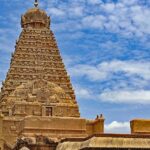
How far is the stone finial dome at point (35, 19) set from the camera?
75125mm

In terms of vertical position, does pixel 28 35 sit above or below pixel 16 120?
above

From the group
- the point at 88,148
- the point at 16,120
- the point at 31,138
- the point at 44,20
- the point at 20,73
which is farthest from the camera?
the point at 44,20

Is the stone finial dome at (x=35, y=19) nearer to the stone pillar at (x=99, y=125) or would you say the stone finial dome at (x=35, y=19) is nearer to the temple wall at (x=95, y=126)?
the temple wall at (x=95, y=126)

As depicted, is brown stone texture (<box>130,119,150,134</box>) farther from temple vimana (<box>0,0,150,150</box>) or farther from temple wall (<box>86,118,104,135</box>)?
temple wall (<box>86,118,104,135</box>)

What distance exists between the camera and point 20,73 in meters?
71.0

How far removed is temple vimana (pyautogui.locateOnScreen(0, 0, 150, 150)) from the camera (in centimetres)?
4828

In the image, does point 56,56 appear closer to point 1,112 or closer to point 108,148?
point 1,112

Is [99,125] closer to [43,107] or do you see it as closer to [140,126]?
[43,107]

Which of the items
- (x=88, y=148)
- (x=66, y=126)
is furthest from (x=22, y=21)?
(x=88, y=148)

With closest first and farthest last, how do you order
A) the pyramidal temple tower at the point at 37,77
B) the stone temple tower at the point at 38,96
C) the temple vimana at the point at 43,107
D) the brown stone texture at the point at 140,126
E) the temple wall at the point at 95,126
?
1. the temple vimana at the point at 43,107
2. the stone temple tower at the point at 38,96
3. the brown stone texture at the point at 140,126
4. the temple wall at the point at 95,126
5. the pyramidal temple tower at the point at 37,77

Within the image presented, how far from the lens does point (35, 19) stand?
247 feet

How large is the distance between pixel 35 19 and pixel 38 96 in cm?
1185

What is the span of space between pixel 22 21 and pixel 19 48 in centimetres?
438

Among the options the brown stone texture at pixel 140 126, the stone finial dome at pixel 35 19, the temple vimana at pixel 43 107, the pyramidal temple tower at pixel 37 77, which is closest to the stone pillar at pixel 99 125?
the temple vimana at pixel 43 107
